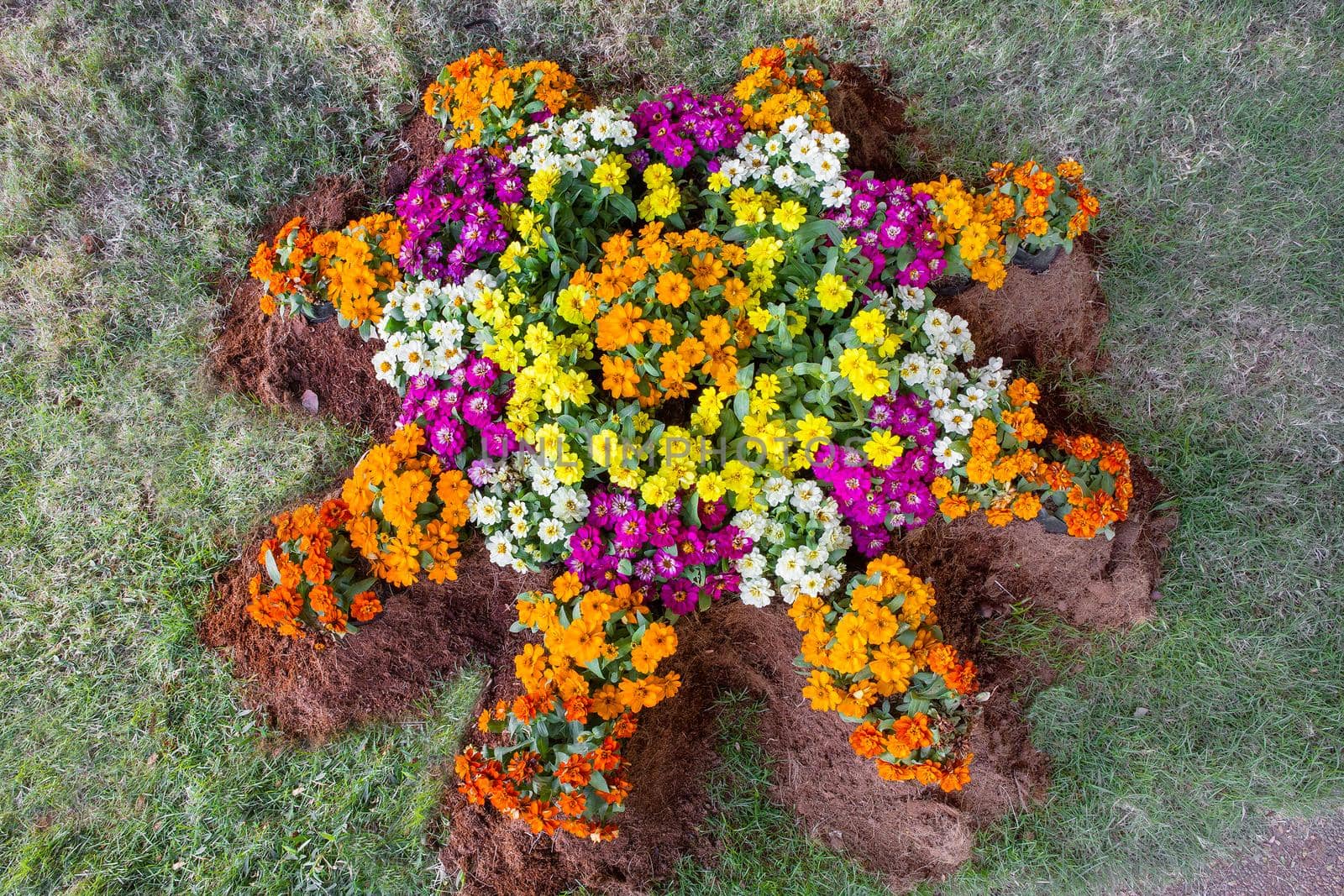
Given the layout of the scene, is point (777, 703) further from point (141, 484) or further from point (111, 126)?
point (111, 126)

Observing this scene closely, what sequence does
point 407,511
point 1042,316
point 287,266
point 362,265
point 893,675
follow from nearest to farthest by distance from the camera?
point 893,675 < point 407,511 < point 362,265 < point 287,266 < point 1042,316

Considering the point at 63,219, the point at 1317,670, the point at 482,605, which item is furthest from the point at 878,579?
the point at 63,219

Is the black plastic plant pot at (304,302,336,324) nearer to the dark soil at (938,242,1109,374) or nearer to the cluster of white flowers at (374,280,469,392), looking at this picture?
the cluster of white flowers at (374,280,469,392)

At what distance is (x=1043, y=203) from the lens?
2.71 meters

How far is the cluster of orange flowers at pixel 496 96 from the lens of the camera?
9.74 ft

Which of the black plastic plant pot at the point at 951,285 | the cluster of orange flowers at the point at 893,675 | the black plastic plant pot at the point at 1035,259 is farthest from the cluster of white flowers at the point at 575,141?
the cluster of orange flowers at the point at 893,675

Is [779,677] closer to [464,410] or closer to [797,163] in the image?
[464,410]

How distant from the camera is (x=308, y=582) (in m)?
2.63

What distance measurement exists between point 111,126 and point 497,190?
92.3 inches

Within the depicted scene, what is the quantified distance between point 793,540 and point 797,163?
1278 mm

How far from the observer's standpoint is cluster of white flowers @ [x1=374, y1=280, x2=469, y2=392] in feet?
8.75

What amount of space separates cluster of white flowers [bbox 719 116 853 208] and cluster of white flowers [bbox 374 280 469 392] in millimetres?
1028

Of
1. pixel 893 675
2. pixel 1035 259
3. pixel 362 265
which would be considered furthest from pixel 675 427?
pixel 1035 259

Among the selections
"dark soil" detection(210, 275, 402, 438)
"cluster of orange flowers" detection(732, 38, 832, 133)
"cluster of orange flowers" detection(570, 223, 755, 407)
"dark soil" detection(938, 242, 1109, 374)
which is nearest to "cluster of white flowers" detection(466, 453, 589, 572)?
"cluster of orange flowers" detection(570, 223, 755, 407)
